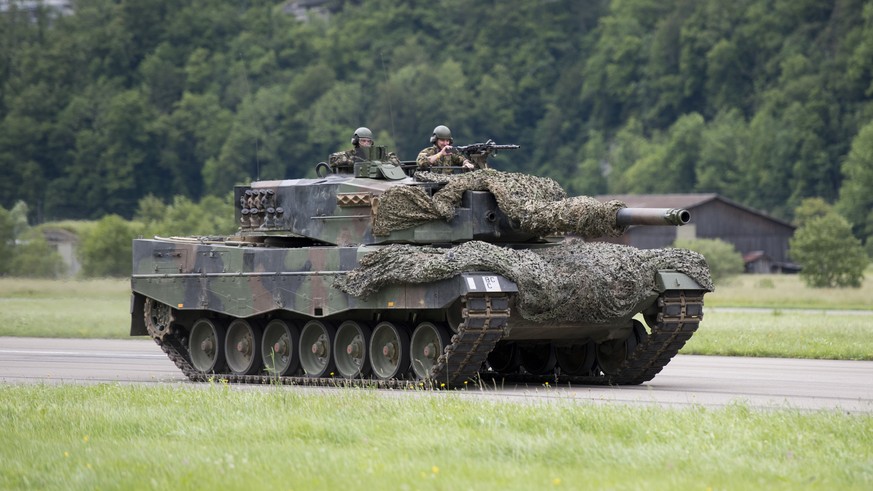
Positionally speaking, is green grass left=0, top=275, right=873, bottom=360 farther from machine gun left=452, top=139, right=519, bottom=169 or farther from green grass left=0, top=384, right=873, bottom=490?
green grass left=0, top=384, right=873, bottom=490

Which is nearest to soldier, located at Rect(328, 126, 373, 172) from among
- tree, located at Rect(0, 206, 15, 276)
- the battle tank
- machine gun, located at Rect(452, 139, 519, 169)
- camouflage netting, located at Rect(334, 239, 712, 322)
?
the battle tank

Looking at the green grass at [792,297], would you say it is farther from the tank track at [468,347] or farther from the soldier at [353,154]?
the tank track at [468,347]

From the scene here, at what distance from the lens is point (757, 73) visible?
93.4m

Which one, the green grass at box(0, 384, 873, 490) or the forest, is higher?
the forest

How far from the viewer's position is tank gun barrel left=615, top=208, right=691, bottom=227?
60.4 ft

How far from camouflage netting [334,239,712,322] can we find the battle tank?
0.07 feet

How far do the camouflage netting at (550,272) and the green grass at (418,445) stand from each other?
10.5 ft

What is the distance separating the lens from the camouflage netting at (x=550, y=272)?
18.7 meters

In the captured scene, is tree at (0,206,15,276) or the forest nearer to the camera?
tree at (0,206,15,276)

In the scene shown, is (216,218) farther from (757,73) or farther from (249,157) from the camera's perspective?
(757,73)

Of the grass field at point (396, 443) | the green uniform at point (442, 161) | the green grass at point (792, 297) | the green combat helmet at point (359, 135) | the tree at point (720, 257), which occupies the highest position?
the green combat helmet at point (359, 135)

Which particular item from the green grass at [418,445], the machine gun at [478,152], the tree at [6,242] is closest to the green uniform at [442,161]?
the machine gun at [478,152]

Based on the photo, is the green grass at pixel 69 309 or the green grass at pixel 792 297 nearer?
the green grass at pixel 69 309

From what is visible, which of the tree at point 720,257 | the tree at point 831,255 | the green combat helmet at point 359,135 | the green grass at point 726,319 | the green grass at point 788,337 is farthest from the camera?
the tree at point 720,257
